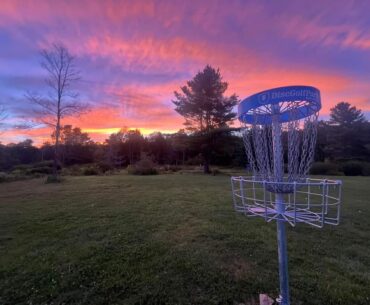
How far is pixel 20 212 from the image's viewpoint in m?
5.64

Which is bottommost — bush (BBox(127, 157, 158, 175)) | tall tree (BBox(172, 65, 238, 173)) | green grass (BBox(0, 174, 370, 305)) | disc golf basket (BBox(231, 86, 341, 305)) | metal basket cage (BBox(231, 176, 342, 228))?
green grass (BBox(0, 174, 370, 305))

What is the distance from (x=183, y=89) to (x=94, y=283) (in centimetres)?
1856

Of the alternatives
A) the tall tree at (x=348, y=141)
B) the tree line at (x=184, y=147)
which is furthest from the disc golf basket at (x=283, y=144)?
the tall tree at (x=348, y=141)

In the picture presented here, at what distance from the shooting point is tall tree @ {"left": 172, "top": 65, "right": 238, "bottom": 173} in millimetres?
18734

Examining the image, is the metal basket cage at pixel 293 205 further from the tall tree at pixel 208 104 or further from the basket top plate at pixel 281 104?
the tall tree at pixel 208 104

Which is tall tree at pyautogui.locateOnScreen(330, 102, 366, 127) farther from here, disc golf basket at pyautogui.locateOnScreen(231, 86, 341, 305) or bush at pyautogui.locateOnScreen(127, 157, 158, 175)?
disc golf basket at pyautogui.locateOnScreen(231, 86, 341, 305)

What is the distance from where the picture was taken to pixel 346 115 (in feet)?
84.1

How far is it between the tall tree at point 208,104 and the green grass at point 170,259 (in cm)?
1348

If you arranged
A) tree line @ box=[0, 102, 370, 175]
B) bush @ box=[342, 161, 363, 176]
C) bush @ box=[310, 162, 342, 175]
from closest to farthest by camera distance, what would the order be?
bush @ box=[310, 162, 342, 175] → bush @ box=[342, 161, 363, 176] → tree line @ box=[0, 102, 370, 175]

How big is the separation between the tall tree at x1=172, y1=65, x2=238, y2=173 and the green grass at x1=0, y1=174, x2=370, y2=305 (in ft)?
44.2

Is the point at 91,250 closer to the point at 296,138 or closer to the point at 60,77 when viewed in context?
the point at 296,138

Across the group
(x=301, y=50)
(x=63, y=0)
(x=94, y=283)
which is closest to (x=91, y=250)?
(x=94, y=283)

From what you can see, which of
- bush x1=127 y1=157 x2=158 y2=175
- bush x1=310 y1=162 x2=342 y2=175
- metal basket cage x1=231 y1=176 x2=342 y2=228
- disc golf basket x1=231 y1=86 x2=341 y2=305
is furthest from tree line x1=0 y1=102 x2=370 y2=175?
disc golf basket x1=231 y1=86 x2=341 y2=305

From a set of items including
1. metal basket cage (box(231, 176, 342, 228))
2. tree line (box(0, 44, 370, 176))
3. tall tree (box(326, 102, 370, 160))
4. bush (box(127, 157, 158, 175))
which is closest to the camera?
metal basket cage (box(231, 176, 342, 228))
